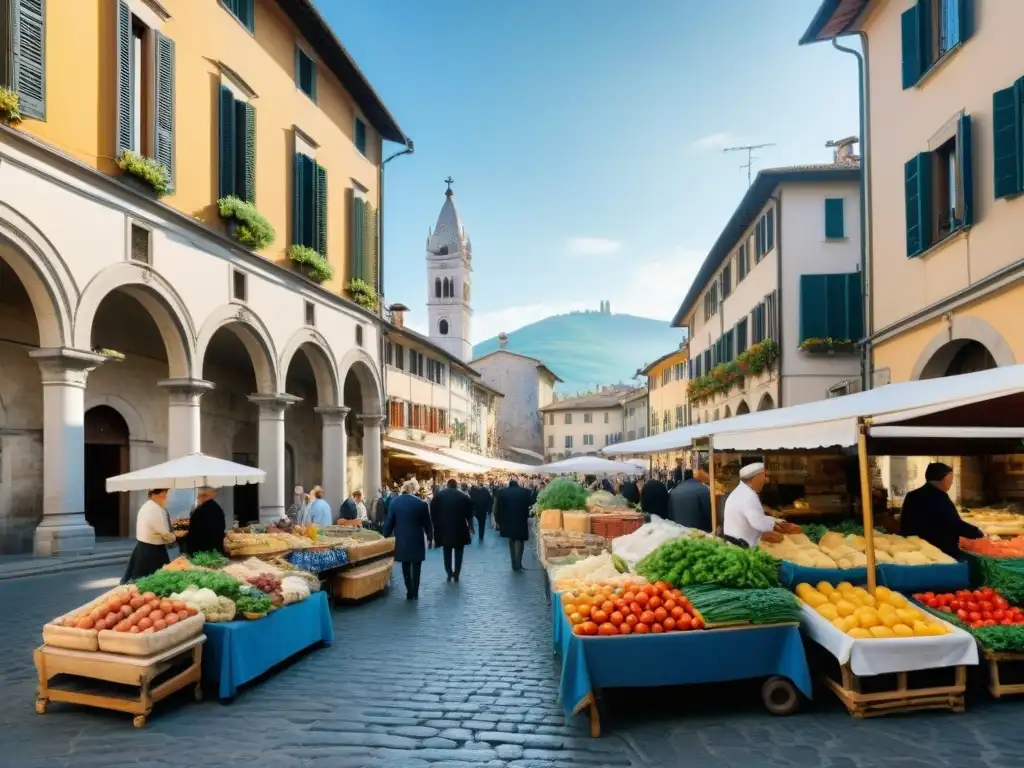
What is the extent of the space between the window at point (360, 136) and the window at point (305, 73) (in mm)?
2903

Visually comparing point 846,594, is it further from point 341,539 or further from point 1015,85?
point 1015,85

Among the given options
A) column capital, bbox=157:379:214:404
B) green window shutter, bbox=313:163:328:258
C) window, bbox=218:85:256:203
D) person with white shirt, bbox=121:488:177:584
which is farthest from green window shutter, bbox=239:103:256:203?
person with white shirt, bbox=121:488:177:584

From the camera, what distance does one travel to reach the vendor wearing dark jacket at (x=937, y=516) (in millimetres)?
7754

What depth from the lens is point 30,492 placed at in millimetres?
14539

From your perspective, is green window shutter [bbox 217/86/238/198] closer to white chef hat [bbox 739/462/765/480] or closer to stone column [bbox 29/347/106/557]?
stone column [bbox 29/347/106/557]

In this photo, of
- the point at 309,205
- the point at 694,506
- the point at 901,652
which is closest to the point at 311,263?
the point at 309,205

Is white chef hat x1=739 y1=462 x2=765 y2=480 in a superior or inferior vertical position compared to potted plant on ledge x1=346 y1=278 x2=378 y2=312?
inferior

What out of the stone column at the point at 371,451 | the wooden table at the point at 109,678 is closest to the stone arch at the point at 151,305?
the wooden table at the point at 109,678

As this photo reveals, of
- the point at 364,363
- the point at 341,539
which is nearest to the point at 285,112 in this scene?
the point at 364,363

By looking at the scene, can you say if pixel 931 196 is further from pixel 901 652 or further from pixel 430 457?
pixel 430 457

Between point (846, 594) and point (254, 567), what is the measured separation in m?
5.59

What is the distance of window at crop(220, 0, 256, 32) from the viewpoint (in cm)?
1640

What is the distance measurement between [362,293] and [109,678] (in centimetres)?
1783

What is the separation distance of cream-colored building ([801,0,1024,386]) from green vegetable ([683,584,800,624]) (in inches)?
274
